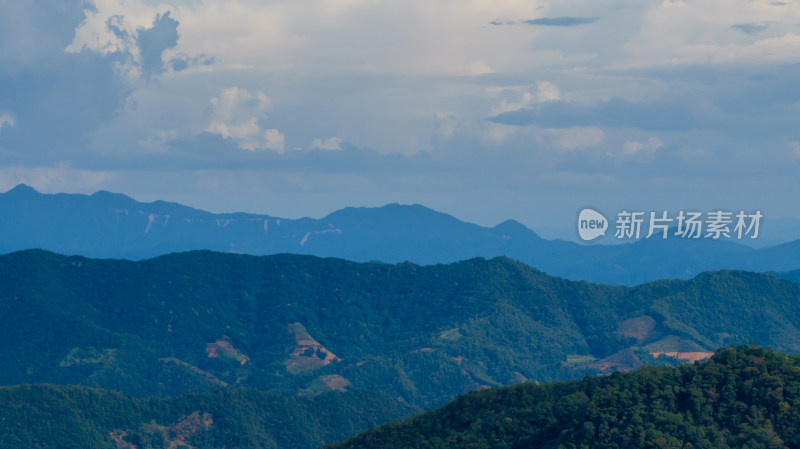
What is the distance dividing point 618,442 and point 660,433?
410 centimetres

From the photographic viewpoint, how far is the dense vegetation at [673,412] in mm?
112000

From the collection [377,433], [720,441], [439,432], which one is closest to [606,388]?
[720,441]

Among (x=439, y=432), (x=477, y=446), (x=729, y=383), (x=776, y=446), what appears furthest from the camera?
(x=439, y=432)

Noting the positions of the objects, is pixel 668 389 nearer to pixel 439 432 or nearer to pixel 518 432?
pixel 518 432

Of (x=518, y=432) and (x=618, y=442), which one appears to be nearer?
(x=618, y=442)

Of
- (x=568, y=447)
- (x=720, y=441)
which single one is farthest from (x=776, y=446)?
(x=568, y=447)

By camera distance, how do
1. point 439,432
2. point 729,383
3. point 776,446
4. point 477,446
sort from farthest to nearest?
1. point 439,432
2. point 477,446
3. point 729,383
4. point 776,446

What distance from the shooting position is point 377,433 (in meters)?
146

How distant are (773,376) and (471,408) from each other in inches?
1601

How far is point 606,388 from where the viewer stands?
122 m

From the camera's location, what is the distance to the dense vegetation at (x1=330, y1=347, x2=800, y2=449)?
4409 inches

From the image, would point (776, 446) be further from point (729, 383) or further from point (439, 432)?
point (439, 432)

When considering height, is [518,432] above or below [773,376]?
below

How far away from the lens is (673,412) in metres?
116
